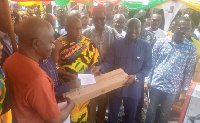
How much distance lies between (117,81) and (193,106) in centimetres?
98

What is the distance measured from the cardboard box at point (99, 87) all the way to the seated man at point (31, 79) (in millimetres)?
535

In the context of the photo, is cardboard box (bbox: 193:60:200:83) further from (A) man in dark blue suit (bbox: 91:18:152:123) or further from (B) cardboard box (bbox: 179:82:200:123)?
(A) man in dark blue suit (bbox: 91:18:152:123)

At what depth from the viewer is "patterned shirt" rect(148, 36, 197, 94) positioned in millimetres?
2627

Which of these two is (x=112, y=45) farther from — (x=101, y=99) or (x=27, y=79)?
(x=27, y=79)

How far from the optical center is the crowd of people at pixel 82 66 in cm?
126

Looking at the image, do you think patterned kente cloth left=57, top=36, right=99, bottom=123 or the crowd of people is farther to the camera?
patterned kente cloth left=57, top=36, right=99, bottom=123

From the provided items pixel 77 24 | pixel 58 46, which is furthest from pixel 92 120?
pixel 77 24

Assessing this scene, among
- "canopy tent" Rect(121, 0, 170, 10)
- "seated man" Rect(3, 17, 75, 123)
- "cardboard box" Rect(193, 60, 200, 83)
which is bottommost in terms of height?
"cardboard box" Rect(193, 60, 200, 83)

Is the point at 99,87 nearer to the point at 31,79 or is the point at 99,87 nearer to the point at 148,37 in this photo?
the point at 31,79

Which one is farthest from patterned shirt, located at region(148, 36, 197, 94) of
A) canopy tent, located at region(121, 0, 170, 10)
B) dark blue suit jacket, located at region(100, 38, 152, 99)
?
canopy tent, located at region(121, 0, 170, 10)

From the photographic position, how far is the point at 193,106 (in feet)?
6.42

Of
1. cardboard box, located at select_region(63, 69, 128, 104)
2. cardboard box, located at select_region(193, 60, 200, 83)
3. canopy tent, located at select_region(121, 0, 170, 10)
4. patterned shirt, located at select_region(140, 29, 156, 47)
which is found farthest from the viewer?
patterned shirt, located at select_region(140, 29, 156, 47)

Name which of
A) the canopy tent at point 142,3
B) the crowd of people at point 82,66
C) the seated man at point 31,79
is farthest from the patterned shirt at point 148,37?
the seated man at point 31,79

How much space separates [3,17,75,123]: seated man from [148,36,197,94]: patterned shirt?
78.0 inches
